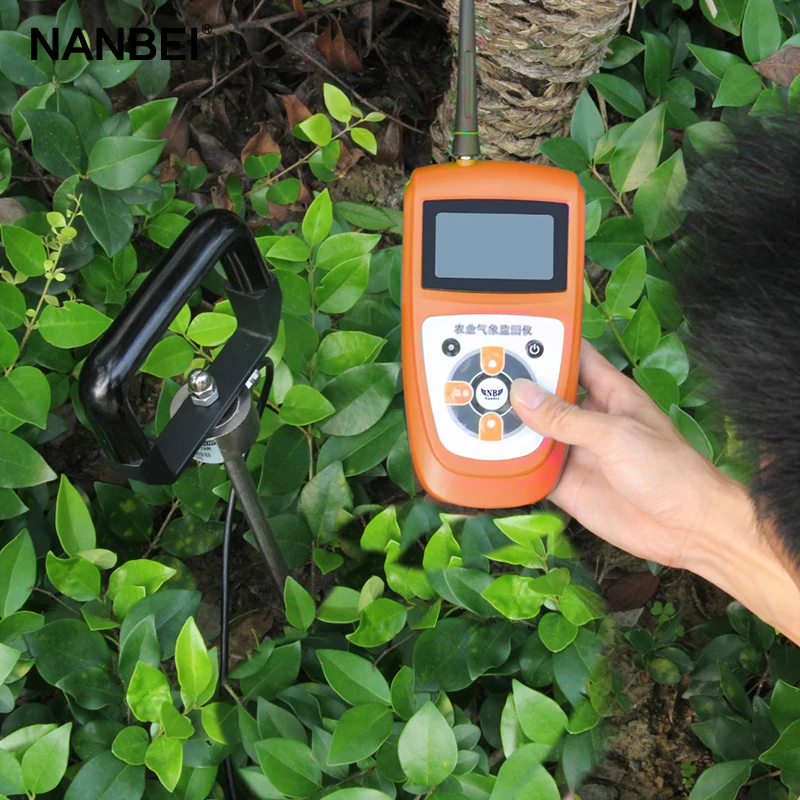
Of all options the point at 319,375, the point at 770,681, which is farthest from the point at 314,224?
the point at 770,681

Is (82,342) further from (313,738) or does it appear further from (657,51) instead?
(657,51)

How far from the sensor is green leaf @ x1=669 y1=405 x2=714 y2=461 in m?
0.87

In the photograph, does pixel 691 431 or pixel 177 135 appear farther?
pixel 177 135

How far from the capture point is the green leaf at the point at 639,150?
39.6 inches

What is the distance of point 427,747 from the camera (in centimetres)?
72

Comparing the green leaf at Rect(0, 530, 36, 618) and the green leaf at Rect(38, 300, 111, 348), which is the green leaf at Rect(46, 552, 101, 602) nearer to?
the green leaf at Rect(0, 530, 36, 618)

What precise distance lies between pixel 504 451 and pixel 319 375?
233 millimetres

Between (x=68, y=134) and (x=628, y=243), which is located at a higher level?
(x=68, y=134)

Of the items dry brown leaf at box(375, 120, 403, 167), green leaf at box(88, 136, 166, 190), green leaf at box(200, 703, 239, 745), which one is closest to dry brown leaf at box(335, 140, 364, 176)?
dry brown leaf at box(375, 120, 403, 167)

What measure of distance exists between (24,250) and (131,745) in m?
0.53

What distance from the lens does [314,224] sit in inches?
37.2

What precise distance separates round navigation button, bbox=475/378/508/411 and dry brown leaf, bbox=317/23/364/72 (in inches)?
27.8

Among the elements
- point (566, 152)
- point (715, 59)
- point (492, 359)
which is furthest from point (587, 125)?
point (492, 359)

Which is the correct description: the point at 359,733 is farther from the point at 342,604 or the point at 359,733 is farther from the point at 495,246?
the point at 495,246
